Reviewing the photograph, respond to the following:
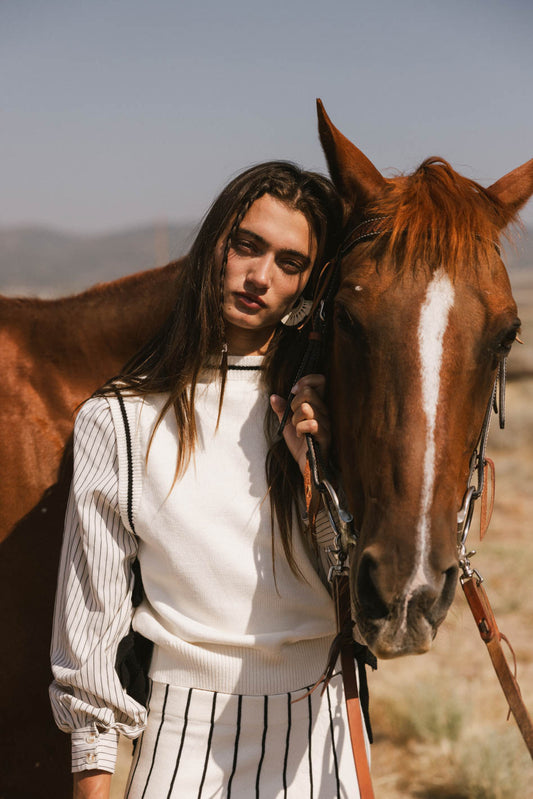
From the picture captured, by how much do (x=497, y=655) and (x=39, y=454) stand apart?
1.50m

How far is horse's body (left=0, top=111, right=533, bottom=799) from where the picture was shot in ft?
4.76

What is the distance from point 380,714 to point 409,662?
77 cm

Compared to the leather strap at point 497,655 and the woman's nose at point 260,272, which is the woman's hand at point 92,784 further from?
the woman's nose at point 260,272

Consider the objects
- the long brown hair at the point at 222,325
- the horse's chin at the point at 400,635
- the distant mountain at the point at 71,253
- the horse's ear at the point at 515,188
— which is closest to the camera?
the horse's chin at the point at 400,635

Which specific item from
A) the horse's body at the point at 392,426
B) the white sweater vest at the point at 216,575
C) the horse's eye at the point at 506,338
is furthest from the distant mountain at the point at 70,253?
the horse's eye at the point at 506,338

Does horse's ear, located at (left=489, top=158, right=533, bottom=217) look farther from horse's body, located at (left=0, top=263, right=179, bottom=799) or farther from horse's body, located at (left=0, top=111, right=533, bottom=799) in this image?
horse's body, located at (left=0, top=263, right=179, bottom=799)

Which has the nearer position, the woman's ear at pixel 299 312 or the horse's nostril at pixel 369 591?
the horse's nostril at pixel 369 591

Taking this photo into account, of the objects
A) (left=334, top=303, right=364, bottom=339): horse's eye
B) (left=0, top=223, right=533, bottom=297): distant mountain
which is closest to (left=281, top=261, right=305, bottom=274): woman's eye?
(left=334, top=303, right=364, bottom=339): horse's eye

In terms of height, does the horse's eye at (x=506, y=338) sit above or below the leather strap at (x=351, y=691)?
above

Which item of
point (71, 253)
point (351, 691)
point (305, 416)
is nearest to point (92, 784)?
point (351, 691)

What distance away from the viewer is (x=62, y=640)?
1.75m

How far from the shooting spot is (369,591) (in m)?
1.48

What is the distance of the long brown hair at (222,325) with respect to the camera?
1797mm

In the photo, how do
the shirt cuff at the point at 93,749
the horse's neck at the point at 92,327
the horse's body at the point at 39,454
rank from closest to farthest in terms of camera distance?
the shirt cuff at the point at 93,749
the horse's body at the point at 39,454
the horse's neck at the point at 92,327
